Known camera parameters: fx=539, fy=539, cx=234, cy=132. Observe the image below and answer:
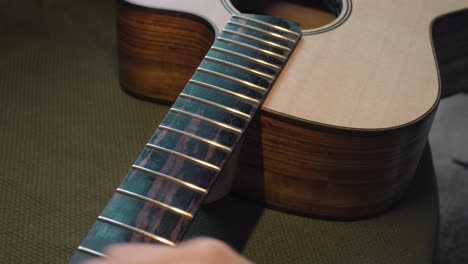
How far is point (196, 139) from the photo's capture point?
0.54 m

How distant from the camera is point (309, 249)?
64cm

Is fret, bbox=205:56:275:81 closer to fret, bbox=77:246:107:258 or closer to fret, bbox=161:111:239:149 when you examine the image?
fret, bbox=161:111:239:149

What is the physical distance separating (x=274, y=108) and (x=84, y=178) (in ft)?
0.85

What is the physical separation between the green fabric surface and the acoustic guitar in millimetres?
30

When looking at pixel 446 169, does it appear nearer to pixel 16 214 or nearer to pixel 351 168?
pixel 351 168

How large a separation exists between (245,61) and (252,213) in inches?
7.3

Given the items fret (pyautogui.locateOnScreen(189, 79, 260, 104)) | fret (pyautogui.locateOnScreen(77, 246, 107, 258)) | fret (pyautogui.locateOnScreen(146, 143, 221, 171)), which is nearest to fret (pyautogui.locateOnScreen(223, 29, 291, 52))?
fret (pyautogui.locateOnScreen(189, 79, 260, 104))

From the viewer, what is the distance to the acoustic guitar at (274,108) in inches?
19.8

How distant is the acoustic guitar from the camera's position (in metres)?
0.50

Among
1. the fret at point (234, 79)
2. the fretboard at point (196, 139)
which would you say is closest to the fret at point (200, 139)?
the fretboard at point (196, 139)

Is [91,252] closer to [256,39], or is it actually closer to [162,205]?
[162,205]

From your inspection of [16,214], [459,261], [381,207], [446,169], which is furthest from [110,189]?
[446,169]

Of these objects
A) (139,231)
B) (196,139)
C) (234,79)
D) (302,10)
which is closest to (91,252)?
(139,231)

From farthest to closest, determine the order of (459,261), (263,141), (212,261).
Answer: (459,261) → (263,141) → (212,261)
